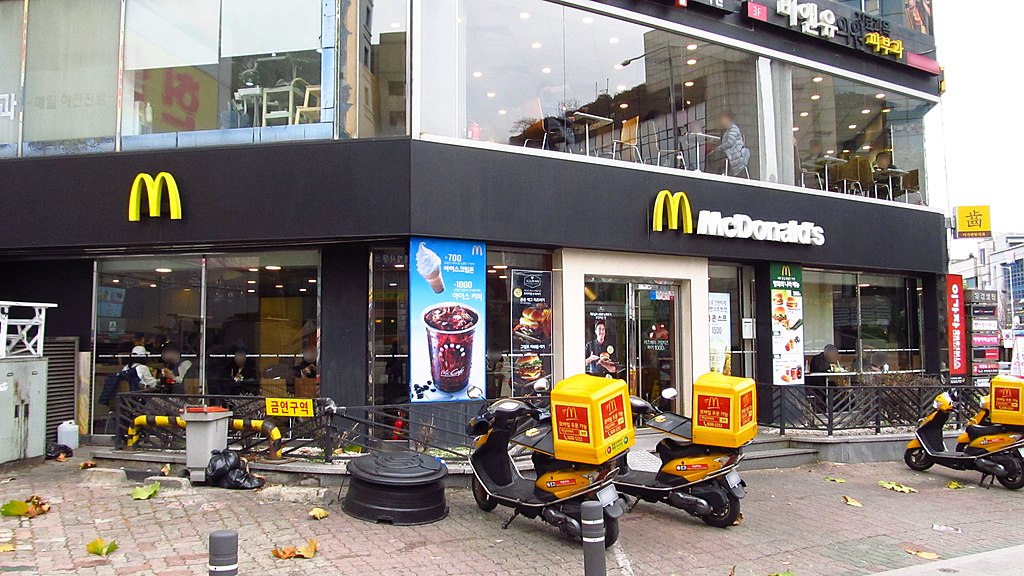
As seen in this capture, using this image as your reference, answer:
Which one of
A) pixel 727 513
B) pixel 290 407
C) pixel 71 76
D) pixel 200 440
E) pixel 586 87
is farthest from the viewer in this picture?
pixel 586 87

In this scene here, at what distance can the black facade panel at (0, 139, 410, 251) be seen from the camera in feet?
35.6

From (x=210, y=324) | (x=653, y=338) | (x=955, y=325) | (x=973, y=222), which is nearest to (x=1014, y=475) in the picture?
(x=653, y=338)

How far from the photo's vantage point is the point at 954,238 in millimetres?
19438

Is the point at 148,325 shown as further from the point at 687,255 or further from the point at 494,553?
the point at 687,255

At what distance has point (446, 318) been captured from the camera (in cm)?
1133

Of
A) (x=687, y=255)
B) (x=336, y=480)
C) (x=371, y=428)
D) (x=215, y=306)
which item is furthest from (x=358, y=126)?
(x=687, y=255)

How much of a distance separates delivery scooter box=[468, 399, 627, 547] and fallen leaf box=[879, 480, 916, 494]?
15.5 ft

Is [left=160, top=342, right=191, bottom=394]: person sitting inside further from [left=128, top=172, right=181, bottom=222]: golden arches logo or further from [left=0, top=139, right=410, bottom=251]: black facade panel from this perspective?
[left=128, top=172, right=181, bottom=222]: golden arches logo

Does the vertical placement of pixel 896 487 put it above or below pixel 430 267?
below

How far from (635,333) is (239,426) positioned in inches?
267

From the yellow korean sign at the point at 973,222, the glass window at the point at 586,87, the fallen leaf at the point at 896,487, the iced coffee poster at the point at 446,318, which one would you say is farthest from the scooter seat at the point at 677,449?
the yellow korean sign at the point at 973,222

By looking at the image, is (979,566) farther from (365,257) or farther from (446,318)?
(365,257)

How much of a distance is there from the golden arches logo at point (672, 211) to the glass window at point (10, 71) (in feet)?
34.1

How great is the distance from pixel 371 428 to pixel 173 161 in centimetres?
494
